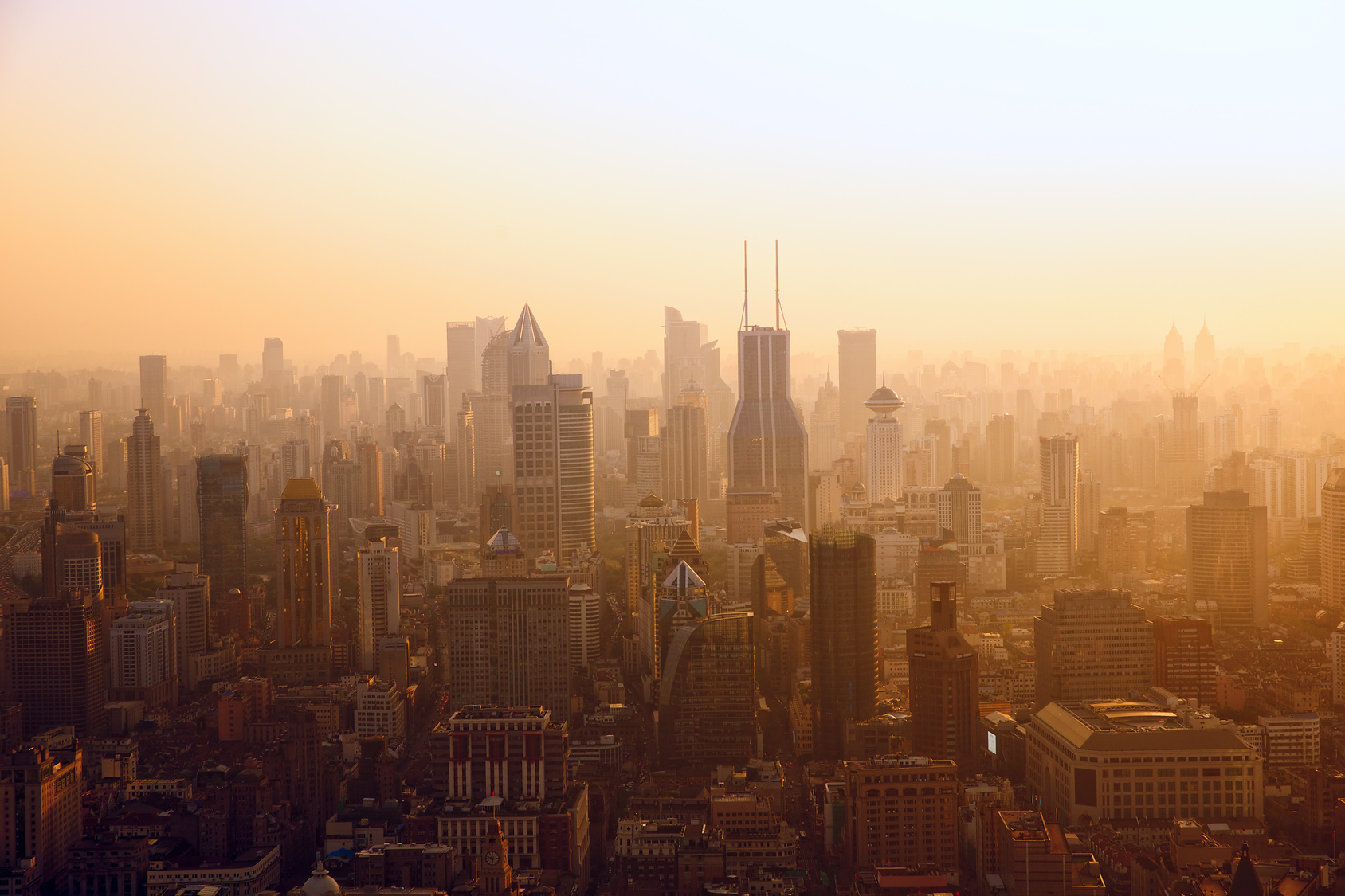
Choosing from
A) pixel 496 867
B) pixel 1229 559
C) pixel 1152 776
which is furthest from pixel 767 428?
pixel 496 867

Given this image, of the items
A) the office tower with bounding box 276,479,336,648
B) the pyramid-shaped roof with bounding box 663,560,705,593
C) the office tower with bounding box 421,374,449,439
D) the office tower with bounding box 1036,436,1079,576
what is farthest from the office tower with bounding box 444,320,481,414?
the office tower with bounding box 1036,436,1079,576

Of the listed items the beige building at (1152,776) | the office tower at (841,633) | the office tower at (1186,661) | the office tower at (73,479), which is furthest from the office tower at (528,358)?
the beige building at (1152,776)

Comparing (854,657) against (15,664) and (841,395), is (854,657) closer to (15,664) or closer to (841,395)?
(15,664)

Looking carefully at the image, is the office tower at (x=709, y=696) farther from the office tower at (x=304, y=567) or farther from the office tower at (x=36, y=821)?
the office tower at (x=304, y=567)

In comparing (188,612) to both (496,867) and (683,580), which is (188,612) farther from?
(496,867)

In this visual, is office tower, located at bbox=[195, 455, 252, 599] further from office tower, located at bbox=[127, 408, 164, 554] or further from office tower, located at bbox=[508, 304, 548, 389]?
office tower, located at bbox=[508, 304, 548, 389]

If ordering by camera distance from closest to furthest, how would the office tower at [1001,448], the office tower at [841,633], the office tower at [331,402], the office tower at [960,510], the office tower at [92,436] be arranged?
the office tower at [841,633] < the office tower at [92,436] < the office tower at [331,402] < the office tower at [960,510] < the office tower at [1001,448]

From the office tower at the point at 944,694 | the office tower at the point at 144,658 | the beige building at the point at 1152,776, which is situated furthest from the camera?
the office tower at the point at 144,658
